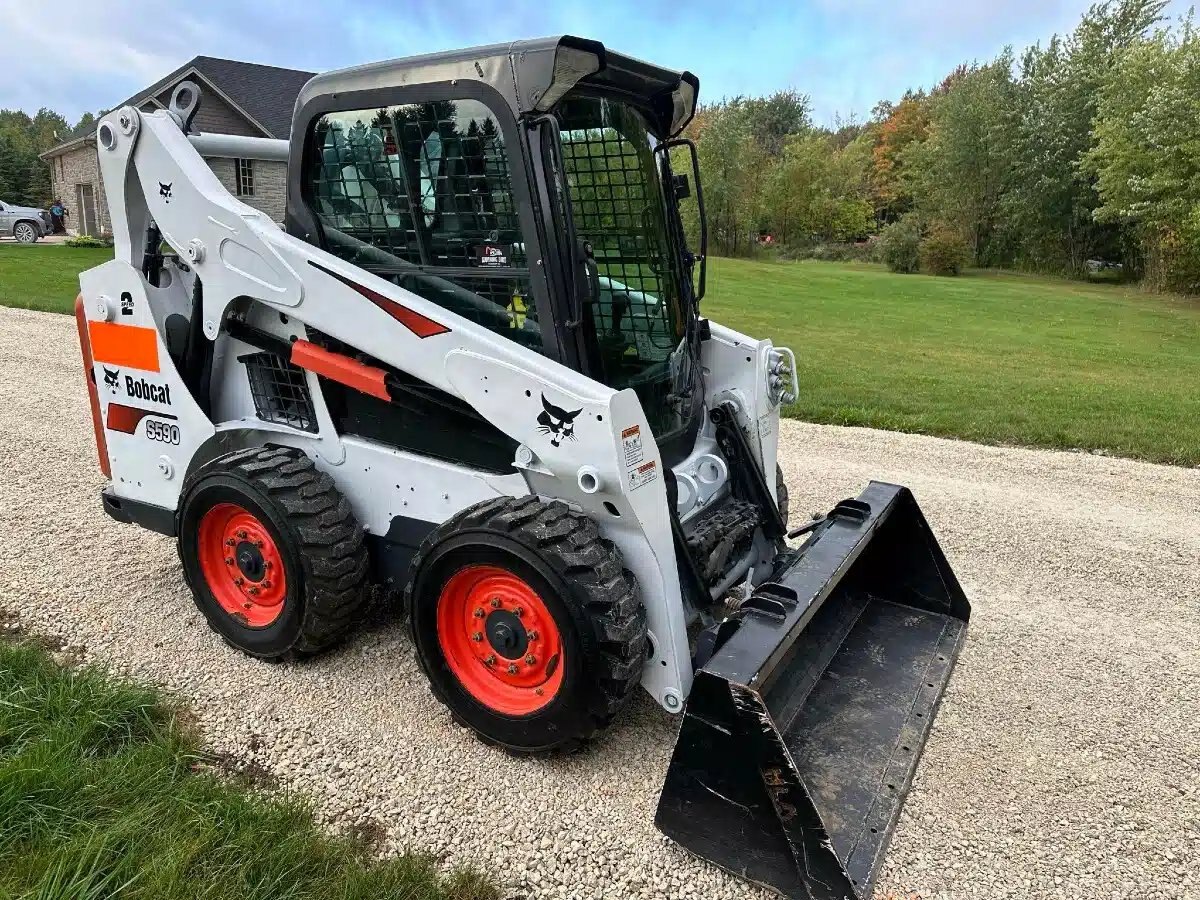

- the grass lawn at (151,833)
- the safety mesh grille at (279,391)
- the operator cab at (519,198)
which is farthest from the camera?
the safety mesh grille at (279,391)

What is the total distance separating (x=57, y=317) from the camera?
41.6ft

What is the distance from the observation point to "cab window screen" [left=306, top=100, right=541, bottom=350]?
122 inches

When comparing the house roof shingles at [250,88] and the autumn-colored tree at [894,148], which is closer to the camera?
the house roof shingles at [250,88]

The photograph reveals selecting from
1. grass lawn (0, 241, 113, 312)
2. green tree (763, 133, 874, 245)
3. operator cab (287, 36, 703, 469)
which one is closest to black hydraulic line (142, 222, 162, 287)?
operator cab (287, 36, 703, 469)

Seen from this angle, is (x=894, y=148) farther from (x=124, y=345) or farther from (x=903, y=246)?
(x=124, y=345)

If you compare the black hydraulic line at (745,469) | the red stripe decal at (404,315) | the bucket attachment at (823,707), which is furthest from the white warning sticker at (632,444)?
the black hydraulic line at (745,469)

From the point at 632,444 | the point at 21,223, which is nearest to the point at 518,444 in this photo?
the point at 632,444

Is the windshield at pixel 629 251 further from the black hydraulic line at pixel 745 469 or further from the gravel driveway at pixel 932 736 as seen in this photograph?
the gravel driveway at pixel 932 736

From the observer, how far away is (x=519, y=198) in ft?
9.83

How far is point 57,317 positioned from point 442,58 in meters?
12.2

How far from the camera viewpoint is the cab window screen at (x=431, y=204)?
309cm

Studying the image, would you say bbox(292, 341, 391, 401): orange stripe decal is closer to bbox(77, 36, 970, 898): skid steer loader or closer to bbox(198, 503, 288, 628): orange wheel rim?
bbox(77, 36, 970, 898): skid steer loader

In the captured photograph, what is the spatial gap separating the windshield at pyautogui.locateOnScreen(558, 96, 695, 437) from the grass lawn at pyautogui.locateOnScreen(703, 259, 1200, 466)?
16.5 ft

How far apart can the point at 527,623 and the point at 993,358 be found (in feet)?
38.5
